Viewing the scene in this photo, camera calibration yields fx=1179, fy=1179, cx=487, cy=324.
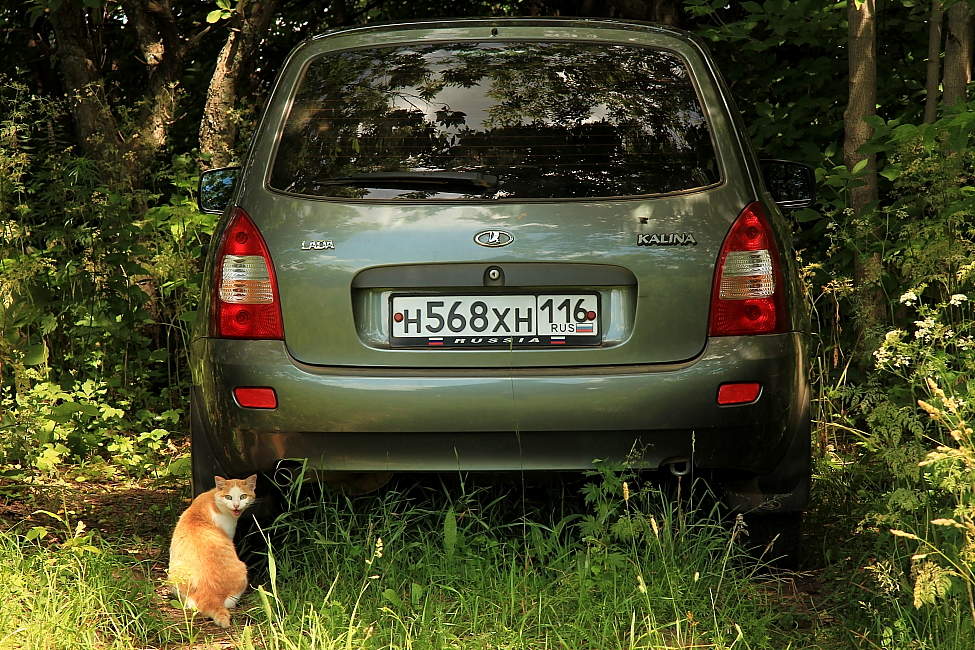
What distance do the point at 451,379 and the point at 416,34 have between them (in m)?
1.34

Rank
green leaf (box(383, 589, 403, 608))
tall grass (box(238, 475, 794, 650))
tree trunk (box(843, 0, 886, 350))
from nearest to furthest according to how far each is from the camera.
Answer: tall grass (box(238, 475, 794, 650)) < green leaf (box(383, 589, 403, 608)) < tree trunk (box(843, 0, 886, 350))

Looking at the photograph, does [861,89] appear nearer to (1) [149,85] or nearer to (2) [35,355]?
(2) [35,355]

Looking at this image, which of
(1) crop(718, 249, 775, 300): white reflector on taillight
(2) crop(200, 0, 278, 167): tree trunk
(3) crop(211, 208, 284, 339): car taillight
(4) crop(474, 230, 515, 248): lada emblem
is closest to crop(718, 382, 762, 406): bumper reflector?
(1) crop(718, 249, 775, 300): white reflector on taillight

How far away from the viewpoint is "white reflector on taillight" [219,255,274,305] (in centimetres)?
358

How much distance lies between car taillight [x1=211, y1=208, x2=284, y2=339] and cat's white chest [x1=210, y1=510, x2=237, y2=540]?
1.97 feet

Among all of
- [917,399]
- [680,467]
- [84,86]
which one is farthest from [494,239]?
[84,86]

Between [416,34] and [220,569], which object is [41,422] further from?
[416,34]

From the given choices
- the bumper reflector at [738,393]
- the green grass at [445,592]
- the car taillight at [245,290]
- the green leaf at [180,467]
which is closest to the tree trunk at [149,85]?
the green leaf at [180,467]

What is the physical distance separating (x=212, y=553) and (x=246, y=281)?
86cm

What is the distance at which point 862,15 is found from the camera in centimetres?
638

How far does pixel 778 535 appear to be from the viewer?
3928 mm

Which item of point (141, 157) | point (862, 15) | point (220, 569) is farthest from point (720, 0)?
point (220, 569)

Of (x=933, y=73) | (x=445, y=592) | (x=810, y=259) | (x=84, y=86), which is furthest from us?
(x=84, y=86)

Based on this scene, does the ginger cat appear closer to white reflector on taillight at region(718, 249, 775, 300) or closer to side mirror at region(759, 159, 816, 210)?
white reflector on taillight at region(718, 249, 775, 300)
